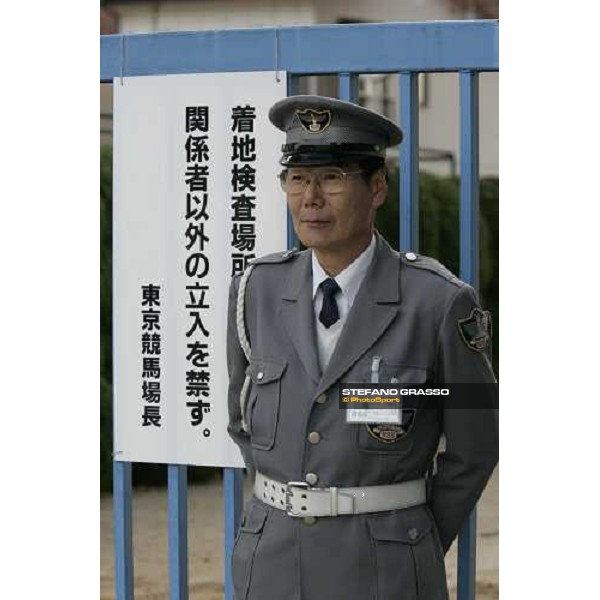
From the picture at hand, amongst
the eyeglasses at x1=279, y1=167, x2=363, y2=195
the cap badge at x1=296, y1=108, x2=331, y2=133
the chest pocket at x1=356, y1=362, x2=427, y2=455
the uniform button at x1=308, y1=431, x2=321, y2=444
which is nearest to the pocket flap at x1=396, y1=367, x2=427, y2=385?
the chest pocket at x1=356, y1=362, x2=427, y2=455

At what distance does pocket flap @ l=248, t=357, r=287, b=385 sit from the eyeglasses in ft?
1.28

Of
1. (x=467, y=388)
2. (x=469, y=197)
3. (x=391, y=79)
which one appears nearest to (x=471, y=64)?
(x=469, y=197)

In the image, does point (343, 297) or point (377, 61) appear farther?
point (377, 61)

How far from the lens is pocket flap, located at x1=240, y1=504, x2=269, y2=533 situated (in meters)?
3.26

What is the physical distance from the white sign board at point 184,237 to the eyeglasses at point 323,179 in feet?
1.98

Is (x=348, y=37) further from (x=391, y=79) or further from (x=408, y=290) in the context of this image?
(x=391, y=79)

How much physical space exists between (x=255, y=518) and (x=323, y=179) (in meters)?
0.78

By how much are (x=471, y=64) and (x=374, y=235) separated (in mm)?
628

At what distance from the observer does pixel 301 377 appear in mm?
3201

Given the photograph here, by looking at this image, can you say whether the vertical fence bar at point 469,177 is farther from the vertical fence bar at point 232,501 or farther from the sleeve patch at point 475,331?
the vertical fence bar at point 232,501

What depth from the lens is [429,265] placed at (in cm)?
325

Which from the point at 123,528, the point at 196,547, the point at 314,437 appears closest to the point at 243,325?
the point at 314,437

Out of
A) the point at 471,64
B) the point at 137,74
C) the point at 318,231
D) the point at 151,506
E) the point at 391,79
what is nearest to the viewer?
the point at 318,231

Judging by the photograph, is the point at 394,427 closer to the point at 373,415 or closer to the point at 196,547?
the point at 373,415
